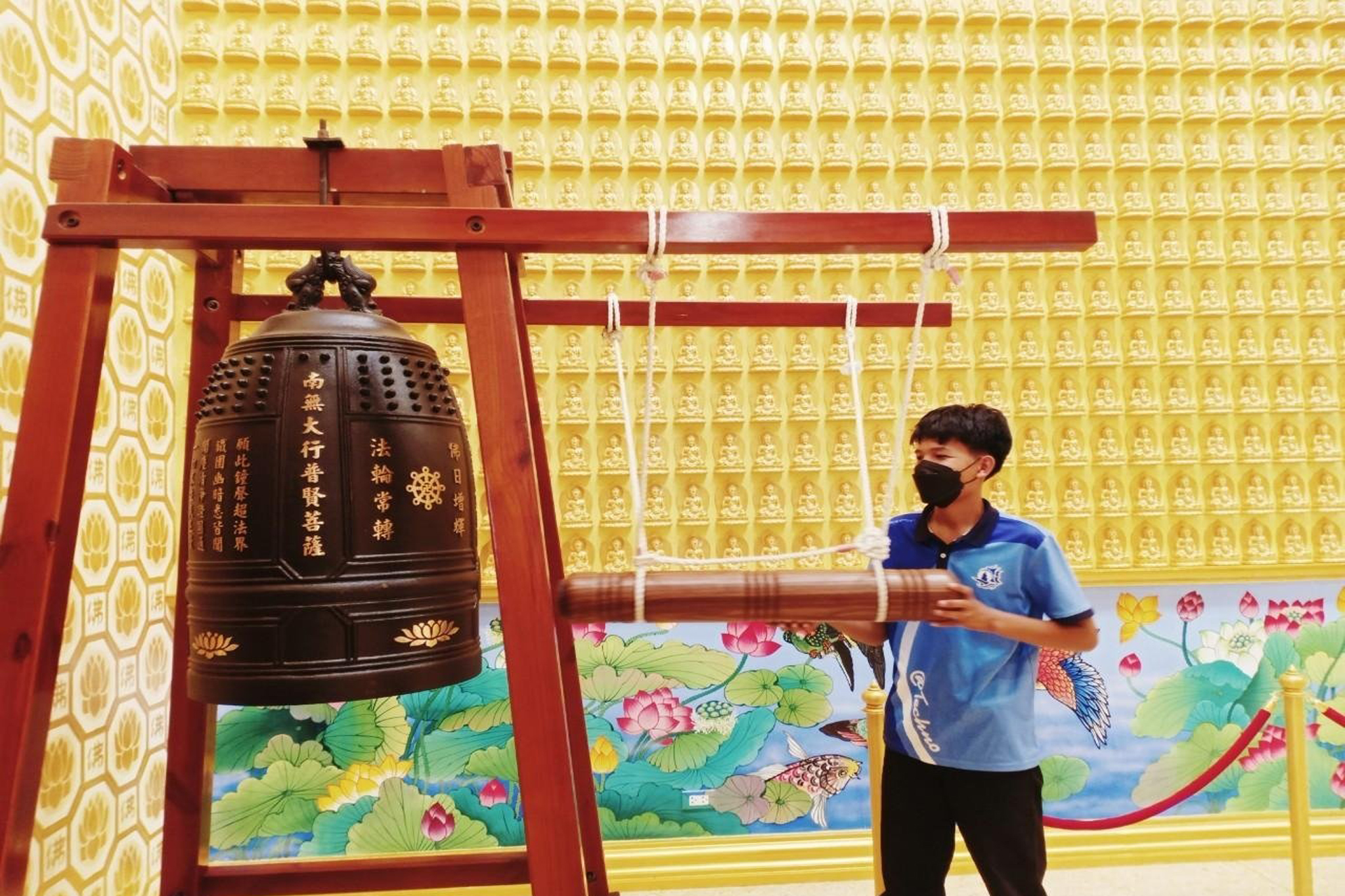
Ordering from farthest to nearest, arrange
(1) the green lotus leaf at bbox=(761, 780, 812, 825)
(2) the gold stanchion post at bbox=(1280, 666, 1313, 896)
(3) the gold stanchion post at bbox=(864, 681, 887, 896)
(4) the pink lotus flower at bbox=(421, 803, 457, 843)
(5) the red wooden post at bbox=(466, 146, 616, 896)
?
(1) the green lotus leaf at bbox=(761, 780, 812, 825)
(4) the pink lotus flower at bbox=(421, 803, 457, 843)
(2) the gold stanchion post at bbox=(1280, 666, 1313, 896)
(3) the gold stanchion post at bbox=(864, 681, 887, 896)
(5) the red wooden post at bbox=(466, 146, 616, 896)

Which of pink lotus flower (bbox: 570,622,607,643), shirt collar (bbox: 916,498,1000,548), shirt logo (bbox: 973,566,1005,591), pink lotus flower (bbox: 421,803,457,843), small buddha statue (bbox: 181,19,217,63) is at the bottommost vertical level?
pink lotus flower (bbox: 421,803,457,843)

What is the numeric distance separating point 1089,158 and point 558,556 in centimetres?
290

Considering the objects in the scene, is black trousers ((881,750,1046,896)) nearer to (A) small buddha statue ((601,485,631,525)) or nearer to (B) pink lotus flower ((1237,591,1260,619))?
(A) small buddha statue ((601,485,631,525))

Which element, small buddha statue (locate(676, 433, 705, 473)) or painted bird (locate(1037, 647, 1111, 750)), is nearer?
small buddha statue (locate(676, 433, 705, 473))

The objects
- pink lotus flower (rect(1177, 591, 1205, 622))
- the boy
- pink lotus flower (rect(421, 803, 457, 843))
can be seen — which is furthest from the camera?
pink lotus flower (rect(1177, 591, 1205, 622))

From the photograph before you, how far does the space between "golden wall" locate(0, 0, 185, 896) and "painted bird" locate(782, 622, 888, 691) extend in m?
2.26

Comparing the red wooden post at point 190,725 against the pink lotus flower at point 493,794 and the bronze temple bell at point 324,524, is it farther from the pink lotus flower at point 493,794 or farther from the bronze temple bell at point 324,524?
the pink lotus flower at point 493,794

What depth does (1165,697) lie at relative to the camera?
10.6 ft

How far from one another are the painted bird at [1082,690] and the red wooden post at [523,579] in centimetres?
265

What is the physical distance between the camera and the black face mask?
1.98 m

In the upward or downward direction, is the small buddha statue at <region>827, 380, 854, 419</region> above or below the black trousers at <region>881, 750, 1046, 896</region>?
above

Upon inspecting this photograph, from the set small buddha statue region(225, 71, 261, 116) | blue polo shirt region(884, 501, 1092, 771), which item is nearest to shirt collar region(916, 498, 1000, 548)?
blue polo shirt region(884, 501, 1092, 771)

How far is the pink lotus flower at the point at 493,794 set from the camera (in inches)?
120

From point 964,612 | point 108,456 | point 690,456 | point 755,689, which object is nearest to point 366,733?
point 108,456
